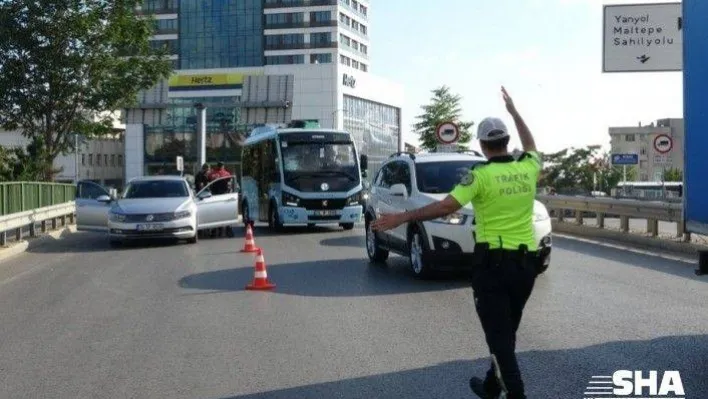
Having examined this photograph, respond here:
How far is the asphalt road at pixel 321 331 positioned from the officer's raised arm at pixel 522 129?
5.65 feet

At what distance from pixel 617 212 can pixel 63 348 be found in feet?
48.5

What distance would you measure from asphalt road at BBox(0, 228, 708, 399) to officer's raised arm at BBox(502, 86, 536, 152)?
67.8 inches

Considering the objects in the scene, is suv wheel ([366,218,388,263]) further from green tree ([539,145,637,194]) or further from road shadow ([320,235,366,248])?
green tree ([539,145,637,194])

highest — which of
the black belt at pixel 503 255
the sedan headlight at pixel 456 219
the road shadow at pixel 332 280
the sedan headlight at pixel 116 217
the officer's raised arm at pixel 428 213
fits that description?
the officer's raised arm at pixel 428 213

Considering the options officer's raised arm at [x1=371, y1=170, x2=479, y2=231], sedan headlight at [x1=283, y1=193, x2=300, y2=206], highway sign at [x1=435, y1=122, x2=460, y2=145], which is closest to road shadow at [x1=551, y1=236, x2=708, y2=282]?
highway sign at [x1=435, y1=122, x2=460, y2=145]

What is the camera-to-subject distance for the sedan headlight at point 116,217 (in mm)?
20953

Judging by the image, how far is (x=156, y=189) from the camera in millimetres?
22688

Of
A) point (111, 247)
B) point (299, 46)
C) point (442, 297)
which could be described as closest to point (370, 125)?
point (299, 46)

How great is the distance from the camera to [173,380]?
7.42 m

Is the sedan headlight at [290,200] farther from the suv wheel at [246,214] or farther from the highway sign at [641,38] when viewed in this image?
the highway sign at [641,38]

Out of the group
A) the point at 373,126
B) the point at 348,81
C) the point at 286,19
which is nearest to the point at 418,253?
the point at 348,81

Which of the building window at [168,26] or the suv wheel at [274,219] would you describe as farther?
the building window at [168,26]

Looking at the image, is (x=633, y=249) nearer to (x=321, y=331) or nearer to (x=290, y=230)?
(x=321, y=331)

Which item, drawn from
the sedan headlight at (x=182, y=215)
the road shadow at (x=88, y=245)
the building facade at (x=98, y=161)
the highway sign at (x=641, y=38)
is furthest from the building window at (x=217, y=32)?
the sedan headlight at (x=182, y=215)
